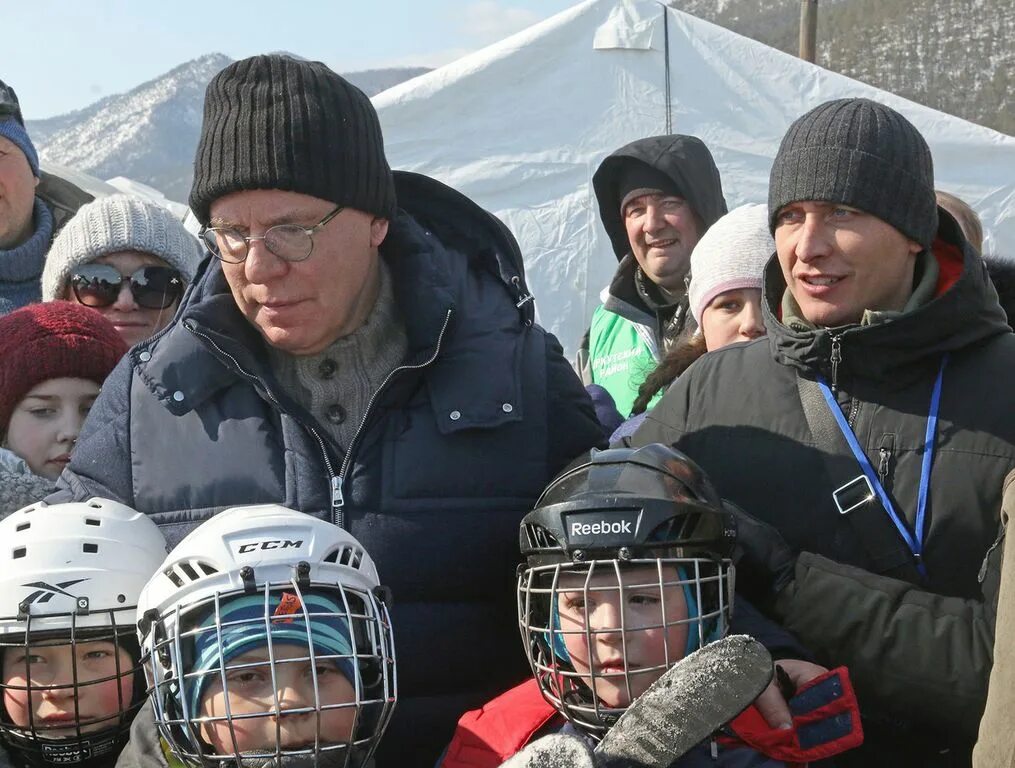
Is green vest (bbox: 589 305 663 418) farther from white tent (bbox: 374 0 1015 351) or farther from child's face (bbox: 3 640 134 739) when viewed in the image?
white tent (bbox: 374 0 1015 351)

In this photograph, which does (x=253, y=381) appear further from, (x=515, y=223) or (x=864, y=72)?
(x=864, y=72)

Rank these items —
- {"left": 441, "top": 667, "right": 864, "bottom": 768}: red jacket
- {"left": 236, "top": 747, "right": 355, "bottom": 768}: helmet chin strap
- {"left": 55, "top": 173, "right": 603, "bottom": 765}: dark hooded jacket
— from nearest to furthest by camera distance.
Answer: {"left": 236, "top": 747, "right": 355, "bottom": 768}: helmet chin strap → {"left": 441, "top": 667, "right": 864, "bottom": 768}: red jacket → {"left": 55, "top": 173, "right": 603, "bottom": 765}: dark hooded jacket

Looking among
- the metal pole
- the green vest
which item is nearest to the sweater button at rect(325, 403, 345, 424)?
the green vest

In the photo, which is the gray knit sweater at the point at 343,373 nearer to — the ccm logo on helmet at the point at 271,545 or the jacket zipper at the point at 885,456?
the ccm logo on helmet at the point at 271,545

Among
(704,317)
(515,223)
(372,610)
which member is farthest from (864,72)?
(372,610)

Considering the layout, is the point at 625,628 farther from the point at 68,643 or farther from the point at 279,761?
the point at 68,643

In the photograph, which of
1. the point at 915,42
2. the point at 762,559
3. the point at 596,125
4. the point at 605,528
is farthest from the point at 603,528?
the point at 915,42

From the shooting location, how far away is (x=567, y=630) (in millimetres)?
2244

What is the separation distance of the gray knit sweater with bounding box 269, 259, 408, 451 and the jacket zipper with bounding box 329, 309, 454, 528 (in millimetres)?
32

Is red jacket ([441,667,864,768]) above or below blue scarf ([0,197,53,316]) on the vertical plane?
below

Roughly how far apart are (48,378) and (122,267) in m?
0.69

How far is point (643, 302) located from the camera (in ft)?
16.1

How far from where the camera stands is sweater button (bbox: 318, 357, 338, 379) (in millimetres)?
2770

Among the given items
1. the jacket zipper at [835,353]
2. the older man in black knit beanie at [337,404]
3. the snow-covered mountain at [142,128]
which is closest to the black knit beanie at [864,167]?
the jacket zipper at [835,353]
